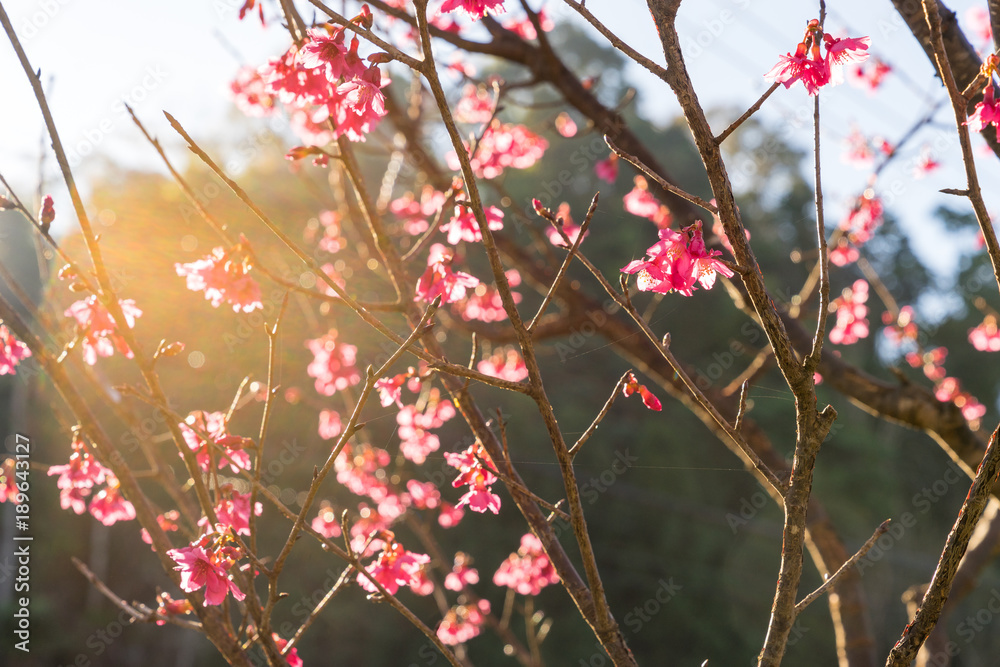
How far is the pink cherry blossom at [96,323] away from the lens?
1.22 m

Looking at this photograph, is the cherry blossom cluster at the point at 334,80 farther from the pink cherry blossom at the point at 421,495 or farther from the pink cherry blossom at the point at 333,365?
the pink cherry blossom at the point at 421,495

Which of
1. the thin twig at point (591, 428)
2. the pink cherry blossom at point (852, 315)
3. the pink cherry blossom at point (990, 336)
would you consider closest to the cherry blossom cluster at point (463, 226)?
the thin twig at point (591, 428)

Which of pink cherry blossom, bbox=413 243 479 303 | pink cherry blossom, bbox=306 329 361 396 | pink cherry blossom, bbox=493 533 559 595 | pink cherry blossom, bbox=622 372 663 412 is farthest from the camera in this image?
pink cherry blossom, bbox=306 329 361 396

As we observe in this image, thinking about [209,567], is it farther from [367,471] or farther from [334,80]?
[367,471]

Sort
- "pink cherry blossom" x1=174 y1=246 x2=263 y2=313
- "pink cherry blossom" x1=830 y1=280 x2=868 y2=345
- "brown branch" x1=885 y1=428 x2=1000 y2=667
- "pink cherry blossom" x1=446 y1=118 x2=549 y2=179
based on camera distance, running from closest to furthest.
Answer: "brown branch" x1=885 y1=428 x2=1000 y2=667 → "pink cherry blossom" x1=174 y1=246 x2=263 y2=313 → "pink cherry blossom" x1=830 y1=280 x2=868 y2=345 → "pink cherry blossom" x1=446 y1=118 x2=549 y2=179

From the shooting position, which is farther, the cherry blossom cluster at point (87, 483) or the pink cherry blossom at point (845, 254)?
the pink cherry blossom at point (845, 254)

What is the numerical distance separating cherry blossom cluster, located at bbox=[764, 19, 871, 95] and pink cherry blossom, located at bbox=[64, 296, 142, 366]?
1.11 meters

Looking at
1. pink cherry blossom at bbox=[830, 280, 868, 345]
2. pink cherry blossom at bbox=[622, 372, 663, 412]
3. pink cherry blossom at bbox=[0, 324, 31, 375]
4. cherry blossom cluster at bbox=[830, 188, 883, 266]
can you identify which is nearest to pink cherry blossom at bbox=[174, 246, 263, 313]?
pink cherry blossom at bbox=[0, 324, 31, 375]

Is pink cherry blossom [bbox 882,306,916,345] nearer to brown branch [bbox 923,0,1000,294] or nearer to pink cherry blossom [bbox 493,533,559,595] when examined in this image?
pink cherry blossom [bbox 493,533,559,595]

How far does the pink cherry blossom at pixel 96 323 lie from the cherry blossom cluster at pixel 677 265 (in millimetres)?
925

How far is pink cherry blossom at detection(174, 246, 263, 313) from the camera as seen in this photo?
4.39 feet

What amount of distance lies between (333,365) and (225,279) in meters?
1.03

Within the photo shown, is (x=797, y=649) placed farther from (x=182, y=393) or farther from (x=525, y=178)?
(x=182, y=393)

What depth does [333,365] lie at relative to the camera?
236cm
